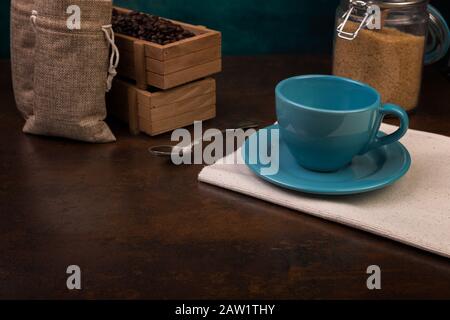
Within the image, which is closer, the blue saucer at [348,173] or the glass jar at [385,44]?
the blue saucer at [348,173]

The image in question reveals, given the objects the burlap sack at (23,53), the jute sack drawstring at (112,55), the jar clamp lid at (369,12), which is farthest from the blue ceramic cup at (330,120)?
the burlap sack at (23,53)

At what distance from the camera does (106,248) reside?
2.59 feet

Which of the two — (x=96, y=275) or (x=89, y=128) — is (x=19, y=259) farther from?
(x=89, y=128)

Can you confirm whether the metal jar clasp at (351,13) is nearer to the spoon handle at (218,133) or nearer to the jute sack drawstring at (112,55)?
the spoon handle at (218,133)

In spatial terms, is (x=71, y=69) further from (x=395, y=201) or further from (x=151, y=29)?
(x=395, y=201)

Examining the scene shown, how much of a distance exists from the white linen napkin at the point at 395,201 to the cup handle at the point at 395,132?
2.0 inches

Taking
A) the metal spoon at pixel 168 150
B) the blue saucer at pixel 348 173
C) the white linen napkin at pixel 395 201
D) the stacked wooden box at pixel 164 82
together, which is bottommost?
the metal spoon at pixel 168 150

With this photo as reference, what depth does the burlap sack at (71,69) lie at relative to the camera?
99 cm

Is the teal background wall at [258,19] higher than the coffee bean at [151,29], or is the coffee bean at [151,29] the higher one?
the coffee bean at [151,29]
